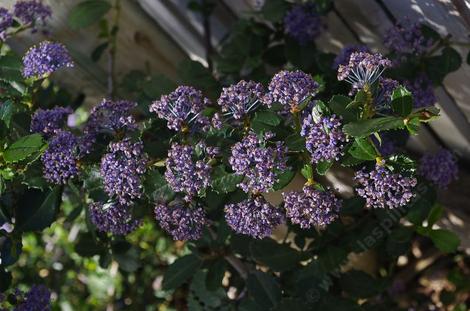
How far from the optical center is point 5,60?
1974 millimetres

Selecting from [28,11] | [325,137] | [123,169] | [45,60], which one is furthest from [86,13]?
[325,137]

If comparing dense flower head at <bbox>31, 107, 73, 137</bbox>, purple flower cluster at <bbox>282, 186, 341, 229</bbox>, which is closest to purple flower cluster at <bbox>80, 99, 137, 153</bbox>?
dense flower head at <bbox>31, 107, 73, 137</bbox>

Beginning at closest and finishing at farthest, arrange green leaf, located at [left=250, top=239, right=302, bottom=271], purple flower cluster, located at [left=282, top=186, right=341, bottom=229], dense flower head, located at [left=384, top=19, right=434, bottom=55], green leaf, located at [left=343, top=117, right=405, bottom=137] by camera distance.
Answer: green leaf, located at [left=343, top=117, right=405, bottom=137], purple flower cluster, located at [left=282, top=186, right=341, bottom=229], dense flower head, located at [left=384, top=19, right=434, bottom=55], green leaf, located at [left=250, top=239, right=302, bottom=271]

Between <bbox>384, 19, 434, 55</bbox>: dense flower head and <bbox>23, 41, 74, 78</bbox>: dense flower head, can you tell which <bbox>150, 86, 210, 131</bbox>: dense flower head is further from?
<bbox>384, 19, 434, 55</bbox>: dense flower head

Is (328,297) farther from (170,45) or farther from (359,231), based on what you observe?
(170,45)

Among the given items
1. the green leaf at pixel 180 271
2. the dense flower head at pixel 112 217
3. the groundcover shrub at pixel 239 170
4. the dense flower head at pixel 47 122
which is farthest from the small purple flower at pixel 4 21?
the green leaf at pixel 180 271

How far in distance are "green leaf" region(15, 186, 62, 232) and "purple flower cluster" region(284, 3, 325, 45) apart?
98cm

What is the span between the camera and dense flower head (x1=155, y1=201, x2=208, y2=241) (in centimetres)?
157

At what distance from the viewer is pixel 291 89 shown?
1.44 metres

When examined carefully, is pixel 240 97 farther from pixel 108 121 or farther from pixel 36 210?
pixel 36 210

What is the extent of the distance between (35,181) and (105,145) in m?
0.20

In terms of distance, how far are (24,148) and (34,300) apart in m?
0.48

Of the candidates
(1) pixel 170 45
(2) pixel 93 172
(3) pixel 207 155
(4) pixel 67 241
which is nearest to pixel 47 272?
(4) pixel 67 241

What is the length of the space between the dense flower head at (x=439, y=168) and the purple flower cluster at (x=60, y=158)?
3.53ft
